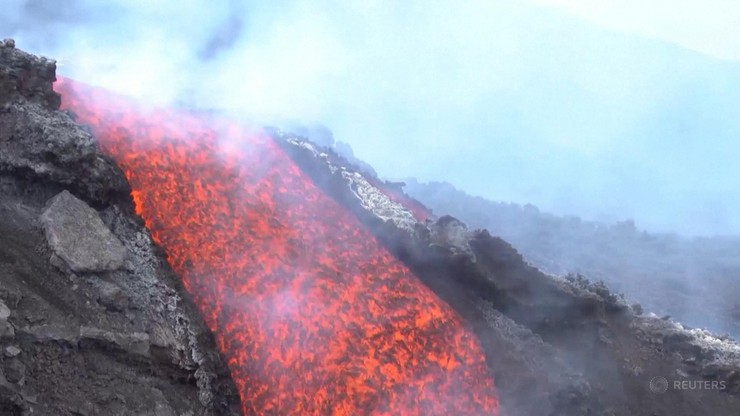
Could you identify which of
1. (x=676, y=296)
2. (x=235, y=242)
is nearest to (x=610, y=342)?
(x=235, y=242)

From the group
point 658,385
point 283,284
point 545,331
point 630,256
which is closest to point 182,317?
point 283,284

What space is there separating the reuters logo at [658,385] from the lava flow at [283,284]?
142 inches

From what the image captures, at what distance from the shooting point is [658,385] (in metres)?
11.3

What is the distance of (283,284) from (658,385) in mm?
7567

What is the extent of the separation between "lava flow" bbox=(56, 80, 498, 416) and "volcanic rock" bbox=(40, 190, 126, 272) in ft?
3.76

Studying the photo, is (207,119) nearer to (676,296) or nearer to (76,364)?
(76,364)

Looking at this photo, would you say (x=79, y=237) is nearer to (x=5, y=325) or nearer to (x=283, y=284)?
(x=5, y=325)

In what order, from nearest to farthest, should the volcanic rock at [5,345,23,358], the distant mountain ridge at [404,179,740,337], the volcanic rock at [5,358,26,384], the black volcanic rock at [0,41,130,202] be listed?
the volcanic rock at [5,358,26,384]
the volcanic rock at [5,345,23,358]
the black volcanic rock at [0,41,130,202]
the distant mountain ridge at [404,179,740,337]

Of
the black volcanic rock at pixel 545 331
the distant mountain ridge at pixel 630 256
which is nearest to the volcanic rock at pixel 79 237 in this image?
the black volcanic rock at pixel 545 331

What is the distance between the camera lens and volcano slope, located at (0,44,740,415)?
21.2 feet

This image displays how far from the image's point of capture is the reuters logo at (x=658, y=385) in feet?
36.6

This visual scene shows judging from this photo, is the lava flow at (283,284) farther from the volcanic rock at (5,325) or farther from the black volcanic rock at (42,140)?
the volcanic rock at (5,325)

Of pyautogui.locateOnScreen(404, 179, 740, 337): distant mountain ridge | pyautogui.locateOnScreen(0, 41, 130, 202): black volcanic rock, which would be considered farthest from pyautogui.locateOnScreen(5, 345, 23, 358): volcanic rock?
pyautogui.locateOnScreen(404, 179, 740, 337): distant mountain ridge

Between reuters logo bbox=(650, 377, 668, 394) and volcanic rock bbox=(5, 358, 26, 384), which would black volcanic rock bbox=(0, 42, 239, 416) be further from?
reuters logo bbox=(650, 377, 668, 394)
